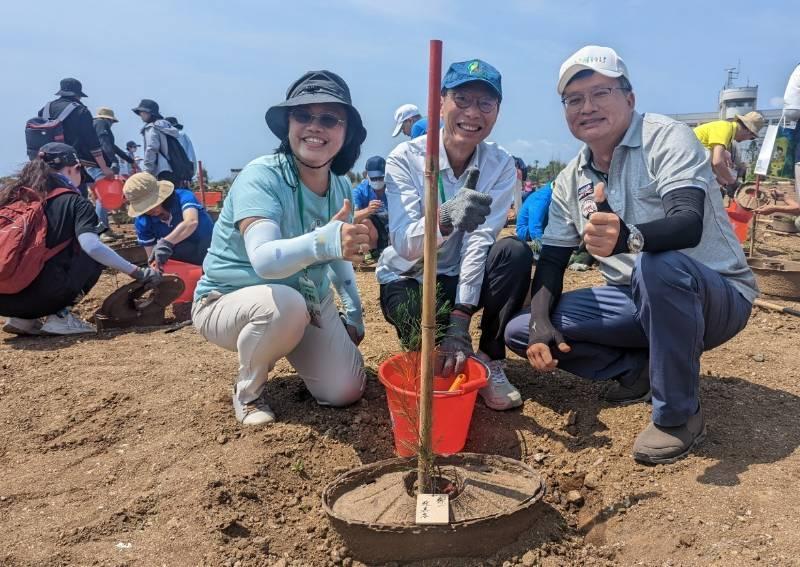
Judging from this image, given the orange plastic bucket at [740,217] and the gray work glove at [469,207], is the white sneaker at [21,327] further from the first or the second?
the orange plastic bucket at [740,217]

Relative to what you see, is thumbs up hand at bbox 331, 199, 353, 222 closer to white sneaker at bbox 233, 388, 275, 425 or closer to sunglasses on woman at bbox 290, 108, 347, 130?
sunglasses on woman at bbox 290, 108, 347, 130

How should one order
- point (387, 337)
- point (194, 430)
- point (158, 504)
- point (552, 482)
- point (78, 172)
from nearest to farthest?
point (158, 504)
point (552, 482)
point (194, 430)
point (387, 337)
point (78, 172)

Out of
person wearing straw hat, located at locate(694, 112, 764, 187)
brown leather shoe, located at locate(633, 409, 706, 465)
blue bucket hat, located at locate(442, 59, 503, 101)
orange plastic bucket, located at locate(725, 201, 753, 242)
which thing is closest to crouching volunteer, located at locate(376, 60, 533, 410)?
blue bucket hat, located at locate(442, 59, 503, 101)

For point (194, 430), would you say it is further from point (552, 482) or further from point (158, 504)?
point (552, 482)

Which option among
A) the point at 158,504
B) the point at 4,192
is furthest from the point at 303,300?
the point at 4,192

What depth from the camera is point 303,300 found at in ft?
8.55

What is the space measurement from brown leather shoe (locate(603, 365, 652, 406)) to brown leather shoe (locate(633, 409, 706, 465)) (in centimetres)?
43

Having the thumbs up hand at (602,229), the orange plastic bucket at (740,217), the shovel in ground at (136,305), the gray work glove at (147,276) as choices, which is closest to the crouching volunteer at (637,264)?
the thumbs up hand at (602,229)

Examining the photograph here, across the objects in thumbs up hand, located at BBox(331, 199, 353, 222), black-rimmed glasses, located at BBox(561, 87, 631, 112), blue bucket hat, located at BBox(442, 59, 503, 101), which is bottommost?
thumbs up hand, located at BBox(331, 199, 353, 222)

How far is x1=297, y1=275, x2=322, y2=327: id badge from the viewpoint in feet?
8.87

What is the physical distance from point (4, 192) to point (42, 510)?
8.96 feet

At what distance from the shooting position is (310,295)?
2.72 meters

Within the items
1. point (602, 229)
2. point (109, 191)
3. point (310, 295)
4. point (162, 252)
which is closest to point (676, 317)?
point (602, 229)

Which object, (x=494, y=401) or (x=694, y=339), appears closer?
(x=694, y=339)
